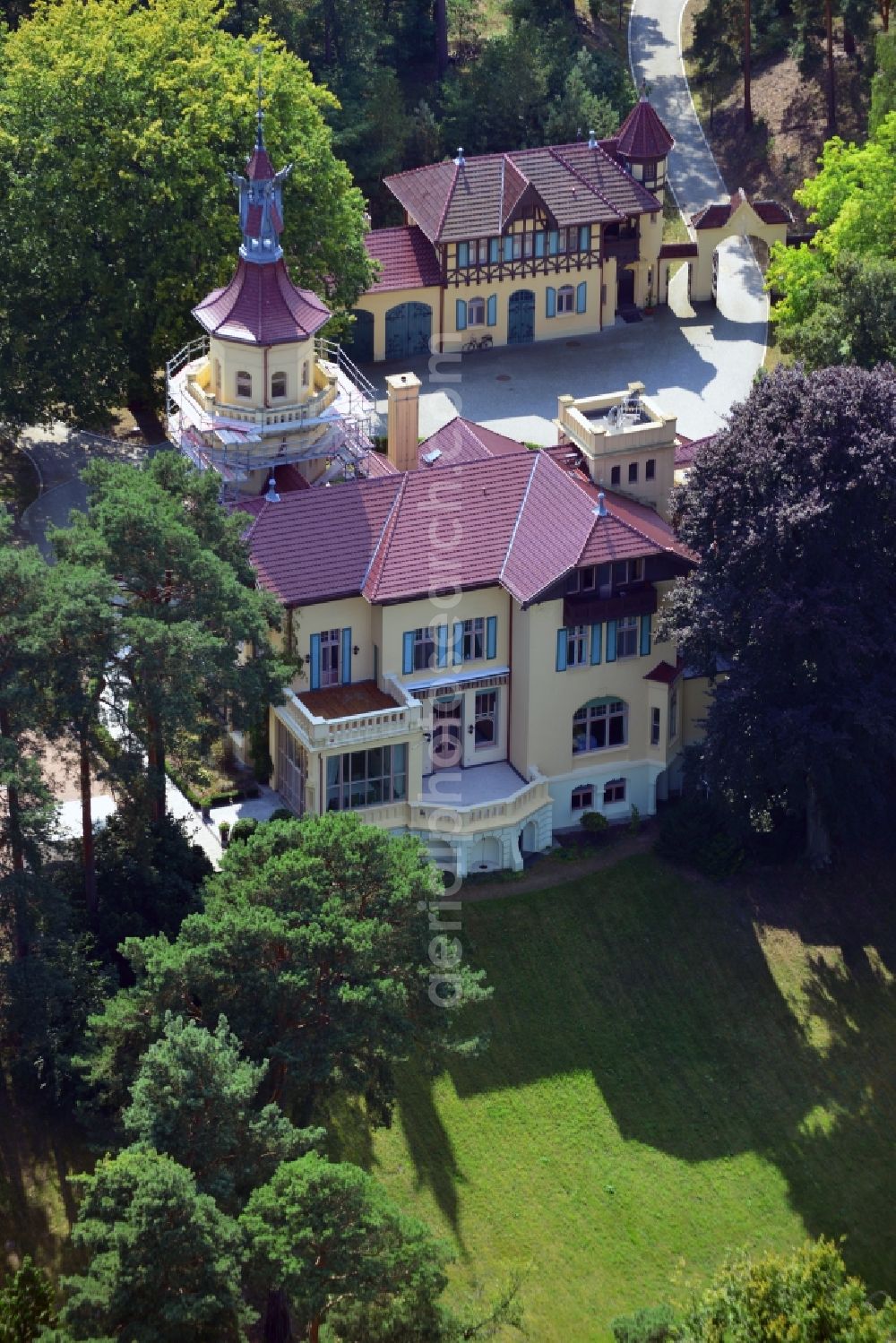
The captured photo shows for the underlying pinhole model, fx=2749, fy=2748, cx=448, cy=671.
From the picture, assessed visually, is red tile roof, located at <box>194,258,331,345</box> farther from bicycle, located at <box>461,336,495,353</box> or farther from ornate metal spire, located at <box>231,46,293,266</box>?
bicycle, located at <box>461,336,495,353</box>

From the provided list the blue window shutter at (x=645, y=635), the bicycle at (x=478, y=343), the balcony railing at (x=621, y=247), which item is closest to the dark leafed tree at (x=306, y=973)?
the blue window shutter at (x=645, y=635)

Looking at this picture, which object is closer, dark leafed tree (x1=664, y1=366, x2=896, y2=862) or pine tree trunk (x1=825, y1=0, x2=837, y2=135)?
dark leafed tree (x1=664, y1=366, x2=896, y2=862)

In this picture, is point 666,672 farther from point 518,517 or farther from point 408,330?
point 408,330

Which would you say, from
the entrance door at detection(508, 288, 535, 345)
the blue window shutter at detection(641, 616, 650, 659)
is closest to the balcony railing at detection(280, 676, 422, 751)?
the blue window shutter at detection(641, 616, 650, 659)

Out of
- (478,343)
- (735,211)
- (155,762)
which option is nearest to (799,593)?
(155,762)

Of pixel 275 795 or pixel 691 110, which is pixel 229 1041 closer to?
pixel 275 795

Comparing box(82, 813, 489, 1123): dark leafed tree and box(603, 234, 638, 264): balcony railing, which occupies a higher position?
box(603, 234, 638, 264): balcony railing

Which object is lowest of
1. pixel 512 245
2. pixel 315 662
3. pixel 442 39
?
pixel 315 662

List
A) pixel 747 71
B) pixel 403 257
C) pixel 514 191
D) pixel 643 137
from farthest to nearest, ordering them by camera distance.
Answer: pixel 747 71
pixel 643 137
pixel 514 191
pixel 403 257
